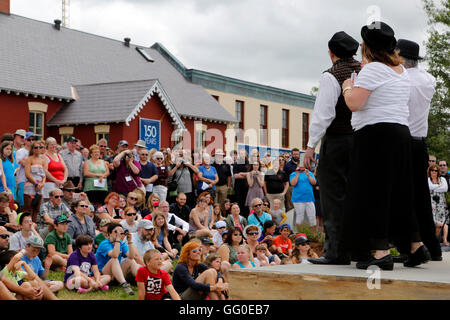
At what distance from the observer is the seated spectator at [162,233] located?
419 inches

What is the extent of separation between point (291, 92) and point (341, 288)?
37.1 m

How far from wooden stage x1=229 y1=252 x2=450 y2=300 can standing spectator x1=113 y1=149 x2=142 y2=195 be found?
7.63 meters

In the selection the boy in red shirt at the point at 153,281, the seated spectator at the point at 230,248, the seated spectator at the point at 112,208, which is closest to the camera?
the boy in red shirt at the point at 153,281

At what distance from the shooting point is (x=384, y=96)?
14.6ft

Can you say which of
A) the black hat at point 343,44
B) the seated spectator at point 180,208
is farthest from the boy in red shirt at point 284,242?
the black hat at point 343,44

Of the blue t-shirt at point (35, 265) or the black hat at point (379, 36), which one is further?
the blue t-shirt at point (35, 265)

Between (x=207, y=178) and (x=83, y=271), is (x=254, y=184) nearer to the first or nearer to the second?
(x=207, y=178)

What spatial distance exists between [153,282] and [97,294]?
1237mm

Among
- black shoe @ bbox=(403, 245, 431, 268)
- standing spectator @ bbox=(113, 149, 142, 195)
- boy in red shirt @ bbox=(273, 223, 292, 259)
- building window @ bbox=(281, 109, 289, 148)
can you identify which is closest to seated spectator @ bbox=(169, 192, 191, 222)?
standing spectator @ bbox=(113, 149, 142, 195)

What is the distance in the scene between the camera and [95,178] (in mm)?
11797

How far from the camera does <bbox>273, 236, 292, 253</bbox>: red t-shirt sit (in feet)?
37.8

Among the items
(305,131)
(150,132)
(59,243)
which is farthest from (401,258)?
(305,131)

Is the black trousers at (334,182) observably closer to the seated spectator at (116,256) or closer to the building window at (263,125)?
the seated spectator at (116,256)

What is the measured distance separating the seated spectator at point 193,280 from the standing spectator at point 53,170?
3871 mm
